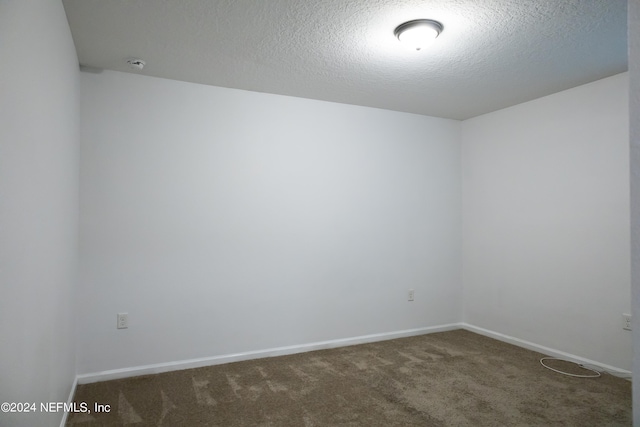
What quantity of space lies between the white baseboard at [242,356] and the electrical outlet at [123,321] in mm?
333

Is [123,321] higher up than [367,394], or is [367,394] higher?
[123,321]

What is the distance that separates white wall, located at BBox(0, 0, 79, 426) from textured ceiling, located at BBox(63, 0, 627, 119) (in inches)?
17.6

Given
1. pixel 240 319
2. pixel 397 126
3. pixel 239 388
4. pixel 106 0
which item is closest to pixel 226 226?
pixel 240 319

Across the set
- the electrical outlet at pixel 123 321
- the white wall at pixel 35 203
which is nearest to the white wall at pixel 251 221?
the electrical outlet at pixel 123 321

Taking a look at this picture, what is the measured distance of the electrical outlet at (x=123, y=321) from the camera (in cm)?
303

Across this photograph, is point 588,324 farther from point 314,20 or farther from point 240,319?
point 314,20

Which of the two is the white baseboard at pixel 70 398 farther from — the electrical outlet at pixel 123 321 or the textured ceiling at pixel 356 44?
the textured ceiling at pixel 356 44

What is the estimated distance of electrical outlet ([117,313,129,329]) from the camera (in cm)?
303

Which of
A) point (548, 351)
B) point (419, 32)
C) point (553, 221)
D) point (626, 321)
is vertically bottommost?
point (548, 351)

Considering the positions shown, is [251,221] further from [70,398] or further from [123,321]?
[70,398]

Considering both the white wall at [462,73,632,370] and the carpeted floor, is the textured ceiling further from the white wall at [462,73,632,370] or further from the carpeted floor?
the carpeted floor

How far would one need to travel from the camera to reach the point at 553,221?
3.64 metres

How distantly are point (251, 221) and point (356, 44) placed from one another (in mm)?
1774

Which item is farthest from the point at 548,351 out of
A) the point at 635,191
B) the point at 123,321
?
the point at 123,321
